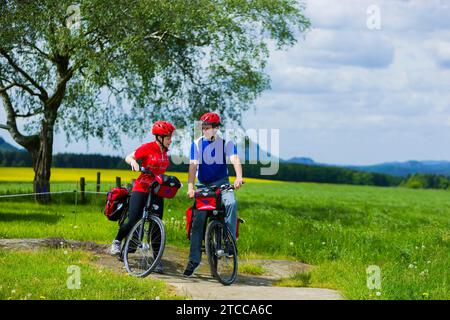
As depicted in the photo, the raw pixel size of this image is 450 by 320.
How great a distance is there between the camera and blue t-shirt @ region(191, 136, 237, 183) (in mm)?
9586

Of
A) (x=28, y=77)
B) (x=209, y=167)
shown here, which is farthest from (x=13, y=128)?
(x=209, y=167)

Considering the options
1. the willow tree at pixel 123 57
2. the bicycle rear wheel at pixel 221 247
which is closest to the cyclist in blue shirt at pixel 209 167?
the bicycle rear wheel at pixel 221 247

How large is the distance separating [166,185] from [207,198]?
59cm

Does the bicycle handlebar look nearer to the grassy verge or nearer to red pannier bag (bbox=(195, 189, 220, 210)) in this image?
red pannier bag (bbox=(195, 189, 220, 210))

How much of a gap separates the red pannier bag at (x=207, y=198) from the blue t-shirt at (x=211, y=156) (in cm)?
23

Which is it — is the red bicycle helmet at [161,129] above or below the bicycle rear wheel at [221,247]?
above

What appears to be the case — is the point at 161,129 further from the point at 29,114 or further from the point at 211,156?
the point at 29,114

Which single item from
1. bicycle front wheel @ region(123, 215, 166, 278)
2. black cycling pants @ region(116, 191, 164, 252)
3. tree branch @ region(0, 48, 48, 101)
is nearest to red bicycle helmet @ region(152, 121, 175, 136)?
black cycling pants @ region(116, 191, 164, 252)

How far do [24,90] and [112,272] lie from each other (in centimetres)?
1971

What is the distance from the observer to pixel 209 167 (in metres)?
9.66

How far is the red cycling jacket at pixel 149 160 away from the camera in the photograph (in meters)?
9.80

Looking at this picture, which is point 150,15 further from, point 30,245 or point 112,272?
point 112,272

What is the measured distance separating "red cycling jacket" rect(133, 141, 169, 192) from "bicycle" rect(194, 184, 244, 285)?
2.20 feet

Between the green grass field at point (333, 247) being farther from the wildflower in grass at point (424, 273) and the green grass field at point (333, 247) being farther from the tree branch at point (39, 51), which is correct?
the tree branch at point (39, 51)
